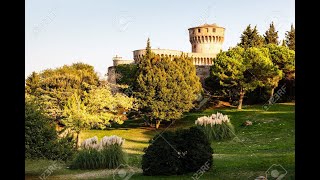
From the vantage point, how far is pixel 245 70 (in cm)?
2969

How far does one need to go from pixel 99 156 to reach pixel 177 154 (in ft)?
8.99

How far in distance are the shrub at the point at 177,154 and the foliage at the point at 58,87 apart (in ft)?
32.5

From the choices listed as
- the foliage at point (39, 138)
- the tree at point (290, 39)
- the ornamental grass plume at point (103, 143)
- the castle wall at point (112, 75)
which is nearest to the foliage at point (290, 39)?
the tree at point (290, 39)

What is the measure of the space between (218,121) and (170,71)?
10.2 m

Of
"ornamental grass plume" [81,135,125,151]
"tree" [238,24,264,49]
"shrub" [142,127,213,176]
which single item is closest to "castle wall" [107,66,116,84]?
"tree" [238,24,264,49]

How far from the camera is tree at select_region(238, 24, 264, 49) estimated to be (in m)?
36.4

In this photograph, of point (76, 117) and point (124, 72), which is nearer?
point (76, 117)

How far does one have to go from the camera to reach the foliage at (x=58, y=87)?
19.3 meters

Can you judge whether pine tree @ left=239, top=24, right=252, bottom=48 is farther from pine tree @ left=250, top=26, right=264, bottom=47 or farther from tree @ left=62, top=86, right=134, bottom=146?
tree @ left=62, top=86, right=134, bottom=146

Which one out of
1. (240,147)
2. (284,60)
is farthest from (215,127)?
(284,60)

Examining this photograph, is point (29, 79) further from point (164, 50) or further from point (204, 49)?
point (204, 49)

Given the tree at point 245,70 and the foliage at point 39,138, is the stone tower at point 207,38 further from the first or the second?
the foliage at point 39,138

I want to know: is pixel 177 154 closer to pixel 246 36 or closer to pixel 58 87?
pixel 58 87
